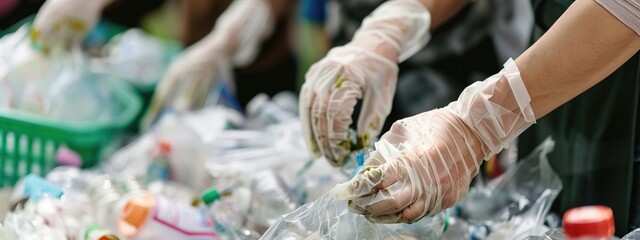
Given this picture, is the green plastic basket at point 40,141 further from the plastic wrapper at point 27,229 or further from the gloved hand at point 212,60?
the plastic wrapper at point 27,229

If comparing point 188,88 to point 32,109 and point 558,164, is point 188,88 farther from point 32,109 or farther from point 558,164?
point 558,164

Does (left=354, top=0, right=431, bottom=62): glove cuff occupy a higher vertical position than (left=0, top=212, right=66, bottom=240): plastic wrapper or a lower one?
higher

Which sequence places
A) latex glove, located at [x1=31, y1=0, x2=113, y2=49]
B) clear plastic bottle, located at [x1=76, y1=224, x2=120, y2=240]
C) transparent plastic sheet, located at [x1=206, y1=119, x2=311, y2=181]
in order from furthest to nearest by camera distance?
1. latex glove, located at [x1=31, y1=0, x2=113, y2=49]
2. transparent plastic sheet, located at [x1=206, y1=119, x2=311, y2=181]
3. clear plastic bottle, located at [x1=76, y1=224, x2=120, y2=240]

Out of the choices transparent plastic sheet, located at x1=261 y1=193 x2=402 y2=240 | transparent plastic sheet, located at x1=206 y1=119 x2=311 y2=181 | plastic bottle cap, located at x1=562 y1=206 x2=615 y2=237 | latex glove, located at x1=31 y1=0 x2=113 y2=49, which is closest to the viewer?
plastic bottle cap, located at x1=562 y1=206 x2=615 y2=237

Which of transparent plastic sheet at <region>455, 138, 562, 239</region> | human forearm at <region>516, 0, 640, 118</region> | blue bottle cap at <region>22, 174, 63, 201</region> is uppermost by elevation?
human forearm at <region>516, 0, 640, 118</region>

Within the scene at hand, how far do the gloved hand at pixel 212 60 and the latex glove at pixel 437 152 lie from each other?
1.31 meters

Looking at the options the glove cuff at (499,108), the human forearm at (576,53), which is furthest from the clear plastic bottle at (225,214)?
the human forearm at (576,53)

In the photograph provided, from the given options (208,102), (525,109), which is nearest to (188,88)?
(208,102)

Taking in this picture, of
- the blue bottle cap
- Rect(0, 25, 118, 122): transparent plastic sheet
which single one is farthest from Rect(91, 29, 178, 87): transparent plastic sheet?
the blue bottle cap

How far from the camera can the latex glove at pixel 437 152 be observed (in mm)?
1298

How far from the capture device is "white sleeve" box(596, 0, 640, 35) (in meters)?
1.31

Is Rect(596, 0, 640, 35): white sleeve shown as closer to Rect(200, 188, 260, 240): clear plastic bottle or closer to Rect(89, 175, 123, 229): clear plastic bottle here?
Rect(200, 188, 260, 240): clear plastic bottle

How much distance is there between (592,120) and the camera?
1.75m

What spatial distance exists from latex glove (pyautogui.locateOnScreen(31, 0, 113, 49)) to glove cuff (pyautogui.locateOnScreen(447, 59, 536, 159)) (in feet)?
4.33
